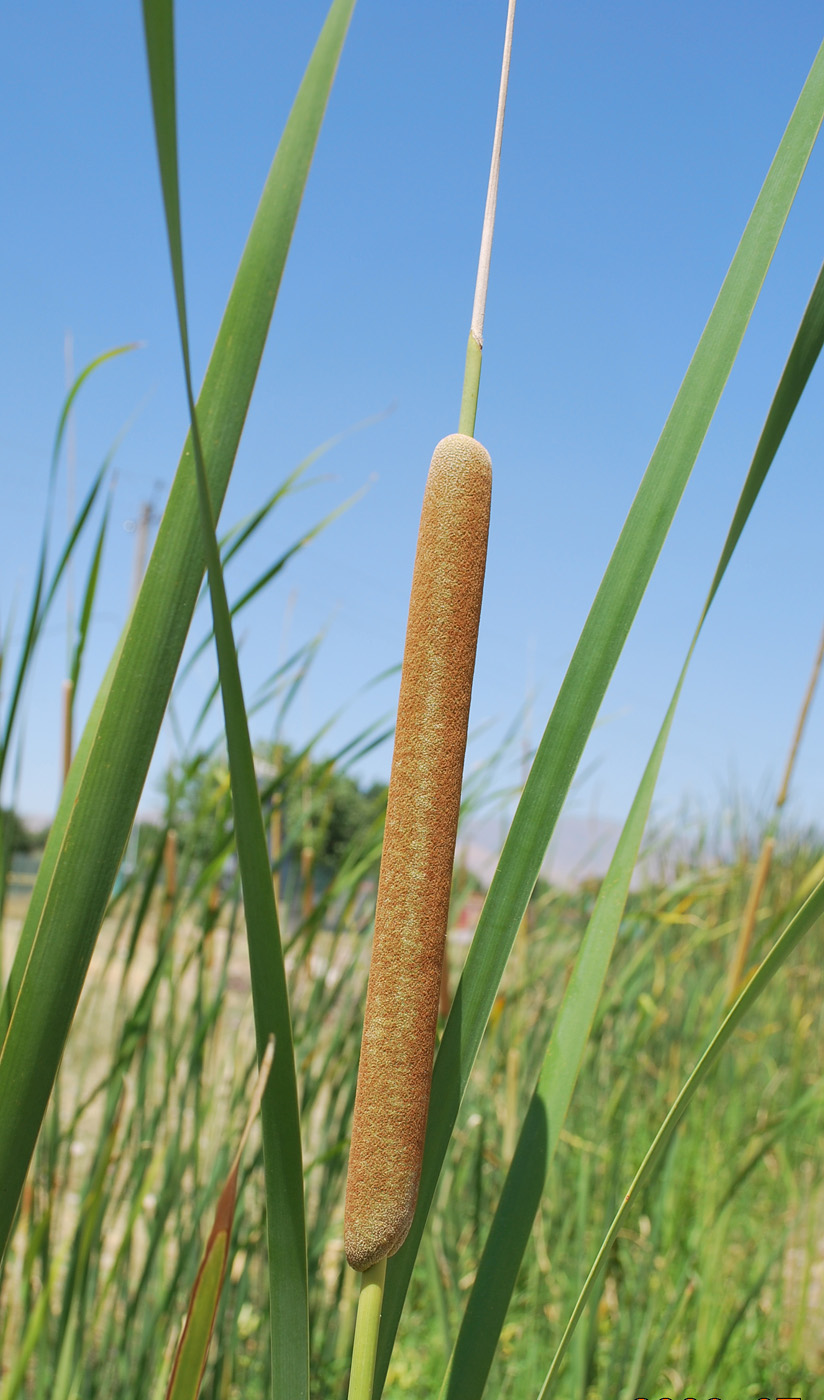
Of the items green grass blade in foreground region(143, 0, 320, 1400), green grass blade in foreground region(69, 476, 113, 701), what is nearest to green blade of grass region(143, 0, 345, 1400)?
green grass blade in foreground region(143, 0, 320, 1400)

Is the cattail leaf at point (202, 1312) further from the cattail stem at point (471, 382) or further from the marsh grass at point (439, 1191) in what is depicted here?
the marsh grass at point (439, 1191)

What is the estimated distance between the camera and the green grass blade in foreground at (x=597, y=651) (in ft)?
1.13

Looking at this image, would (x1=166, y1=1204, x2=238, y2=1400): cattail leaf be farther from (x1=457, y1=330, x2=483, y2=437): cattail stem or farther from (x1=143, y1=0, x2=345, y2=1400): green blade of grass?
(x1=457, y1=330, x2=483, y2=437): cattail stem

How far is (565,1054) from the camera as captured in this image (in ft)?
1.22

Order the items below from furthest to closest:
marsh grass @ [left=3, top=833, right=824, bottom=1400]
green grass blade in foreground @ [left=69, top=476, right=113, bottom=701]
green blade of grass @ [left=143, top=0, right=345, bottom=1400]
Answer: marsh grass @ [left=3, top=833, right=824, bottom=1400]
green grass blade in foreground @ [left=69, top=476, right=113, bottom=701]
green blade of grass @ [left=143, top=0, right=345, bottom=1400]

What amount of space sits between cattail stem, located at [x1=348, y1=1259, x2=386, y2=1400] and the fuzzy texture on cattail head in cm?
1

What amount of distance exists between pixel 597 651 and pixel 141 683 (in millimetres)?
173

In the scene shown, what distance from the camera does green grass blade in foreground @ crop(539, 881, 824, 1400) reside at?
0.31 metres

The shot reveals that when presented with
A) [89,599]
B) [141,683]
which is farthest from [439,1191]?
[141,683]

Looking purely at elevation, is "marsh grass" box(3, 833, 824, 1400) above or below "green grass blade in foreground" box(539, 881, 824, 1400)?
below

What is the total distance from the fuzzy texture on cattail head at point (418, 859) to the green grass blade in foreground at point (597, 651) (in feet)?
0.10

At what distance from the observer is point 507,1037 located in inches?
71.8

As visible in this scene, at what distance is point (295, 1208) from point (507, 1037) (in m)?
1.62

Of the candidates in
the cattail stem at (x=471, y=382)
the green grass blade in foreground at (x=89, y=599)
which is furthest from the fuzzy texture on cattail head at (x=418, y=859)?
the green grass blade in foreground at (x=89, y=599)
